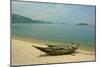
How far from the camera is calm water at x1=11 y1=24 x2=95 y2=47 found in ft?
8.62

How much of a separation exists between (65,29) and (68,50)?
293 millimetres

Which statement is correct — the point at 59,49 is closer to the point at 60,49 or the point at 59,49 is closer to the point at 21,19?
the point at 60,49

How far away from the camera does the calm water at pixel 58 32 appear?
103 inches

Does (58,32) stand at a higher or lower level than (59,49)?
higher

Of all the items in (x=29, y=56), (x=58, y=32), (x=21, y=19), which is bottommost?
(x=29, y=56)

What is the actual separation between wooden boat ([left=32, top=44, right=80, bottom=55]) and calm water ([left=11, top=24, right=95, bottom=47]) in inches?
3.3

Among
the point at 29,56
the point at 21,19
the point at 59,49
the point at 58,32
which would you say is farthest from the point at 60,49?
the point at 21,19

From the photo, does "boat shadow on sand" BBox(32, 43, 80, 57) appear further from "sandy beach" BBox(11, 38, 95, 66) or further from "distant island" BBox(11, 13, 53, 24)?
"distant island" BBox(11, 13, 53, 24)

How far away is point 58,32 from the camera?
Result: 282 cm

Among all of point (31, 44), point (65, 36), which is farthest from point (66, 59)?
point (31, 44)

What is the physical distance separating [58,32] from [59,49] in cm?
23

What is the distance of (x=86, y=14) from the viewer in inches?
118

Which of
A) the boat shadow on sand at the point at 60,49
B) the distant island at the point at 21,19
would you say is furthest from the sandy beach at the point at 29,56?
the distant island at the point at 21,19

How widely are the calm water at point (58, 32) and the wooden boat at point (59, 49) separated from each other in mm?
84
